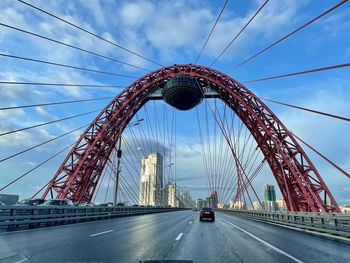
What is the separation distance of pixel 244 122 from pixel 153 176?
38503mm

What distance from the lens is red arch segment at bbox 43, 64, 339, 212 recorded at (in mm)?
37084

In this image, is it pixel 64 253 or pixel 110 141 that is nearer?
pixel 64 253

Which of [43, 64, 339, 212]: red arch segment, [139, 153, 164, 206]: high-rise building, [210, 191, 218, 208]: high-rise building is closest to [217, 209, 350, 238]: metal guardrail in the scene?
[43, 64, 339, 212]: red arch segment

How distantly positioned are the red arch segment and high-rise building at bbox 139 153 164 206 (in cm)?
2784

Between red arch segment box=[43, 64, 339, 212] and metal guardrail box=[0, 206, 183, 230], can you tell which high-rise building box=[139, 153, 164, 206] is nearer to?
red arch segment box=[43, 64, 339, 212]

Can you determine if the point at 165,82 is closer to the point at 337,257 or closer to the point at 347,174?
the point at 347,174

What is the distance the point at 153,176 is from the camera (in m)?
78.1

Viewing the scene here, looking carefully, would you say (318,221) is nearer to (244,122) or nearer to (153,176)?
(244,122)

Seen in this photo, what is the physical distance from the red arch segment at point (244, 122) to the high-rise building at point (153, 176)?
91.3 ft

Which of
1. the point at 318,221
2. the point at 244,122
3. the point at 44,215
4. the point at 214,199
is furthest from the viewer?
the point at 214,199

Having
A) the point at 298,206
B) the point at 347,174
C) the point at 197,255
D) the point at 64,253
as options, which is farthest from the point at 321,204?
the point at 64,253

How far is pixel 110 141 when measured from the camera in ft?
156

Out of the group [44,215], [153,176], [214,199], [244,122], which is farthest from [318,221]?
[214,199]

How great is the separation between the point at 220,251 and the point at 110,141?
40.5 metres
